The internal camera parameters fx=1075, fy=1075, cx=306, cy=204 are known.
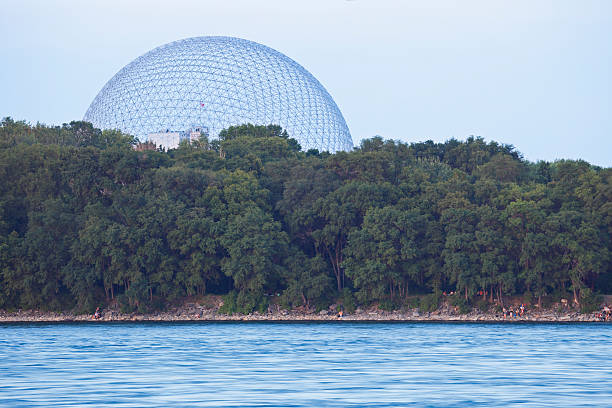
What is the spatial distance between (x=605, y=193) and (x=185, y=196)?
105ft

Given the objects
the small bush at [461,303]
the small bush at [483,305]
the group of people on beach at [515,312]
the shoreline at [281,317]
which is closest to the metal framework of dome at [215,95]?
the shoreline at [281,317]

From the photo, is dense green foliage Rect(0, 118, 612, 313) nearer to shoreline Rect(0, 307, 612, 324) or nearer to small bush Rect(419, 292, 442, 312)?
small bush Rect(419, 292, 442, 312)

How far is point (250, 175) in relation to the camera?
283 ft

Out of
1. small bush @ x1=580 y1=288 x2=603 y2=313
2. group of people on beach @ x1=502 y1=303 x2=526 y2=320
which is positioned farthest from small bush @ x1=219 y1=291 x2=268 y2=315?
small bush @ x1=580 y1=288 x2=603 y2=313

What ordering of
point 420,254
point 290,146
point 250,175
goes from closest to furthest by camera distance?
point 420,254
point 250,175
point 290,146

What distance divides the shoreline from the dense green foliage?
86 centimetres

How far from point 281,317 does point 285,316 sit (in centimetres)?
33

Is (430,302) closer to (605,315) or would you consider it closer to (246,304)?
(605,315)

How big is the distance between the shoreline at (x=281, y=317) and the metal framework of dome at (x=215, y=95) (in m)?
41.1

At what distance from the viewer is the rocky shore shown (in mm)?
78812

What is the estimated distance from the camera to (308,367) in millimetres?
37906

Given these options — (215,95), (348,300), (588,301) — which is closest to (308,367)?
(348,300)

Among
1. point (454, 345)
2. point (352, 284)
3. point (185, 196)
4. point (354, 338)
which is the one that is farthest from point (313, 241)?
point (454, 345)

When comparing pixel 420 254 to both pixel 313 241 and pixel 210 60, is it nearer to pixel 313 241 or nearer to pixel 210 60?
pixel 313 241
